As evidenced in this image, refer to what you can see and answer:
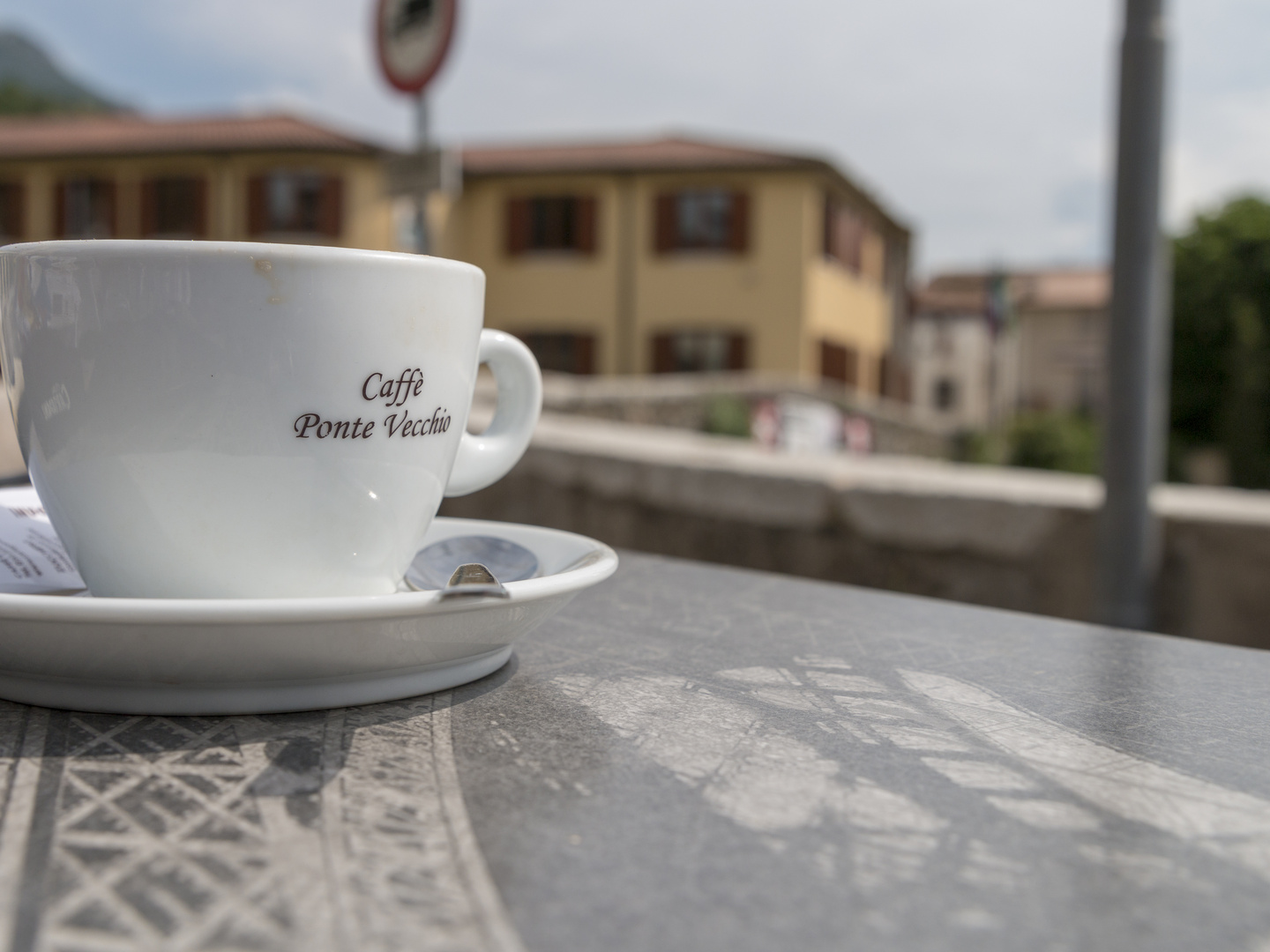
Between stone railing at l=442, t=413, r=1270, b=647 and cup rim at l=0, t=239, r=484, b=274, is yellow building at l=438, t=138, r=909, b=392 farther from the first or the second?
cup rim at l=0, t=239, r=484, b=274

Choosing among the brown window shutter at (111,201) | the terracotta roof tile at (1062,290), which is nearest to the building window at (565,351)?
the brown window shutter at (111,201)

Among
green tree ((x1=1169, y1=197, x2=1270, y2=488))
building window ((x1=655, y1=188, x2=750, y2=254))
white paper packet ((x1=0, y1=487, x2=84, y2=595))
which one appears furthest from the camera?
green tree ((x1=1169, y1=197, x2=1270, y2=488))

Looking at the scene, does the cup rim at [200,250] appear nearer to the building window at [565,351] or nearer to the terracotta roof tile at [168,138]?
the terracotta roof tile at [168,138]

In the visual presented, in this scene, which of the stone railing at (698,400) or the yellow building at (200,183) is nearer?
the stone railing at (698,400)

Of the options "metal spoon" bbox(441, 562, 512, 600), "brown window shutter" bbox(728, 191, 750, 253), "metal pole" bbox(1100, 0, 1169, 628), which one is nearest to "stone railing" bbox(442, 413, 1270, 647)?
"metal pole" bbox(1100, 0, 1169, 628)

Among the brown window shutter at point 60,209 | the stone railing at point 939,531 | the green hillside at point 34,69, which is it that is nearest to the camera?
the stone railing at point 939,531

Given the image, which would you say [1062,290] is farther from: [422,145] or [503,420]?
[503,420]

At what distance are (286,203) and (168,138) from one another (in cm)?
246

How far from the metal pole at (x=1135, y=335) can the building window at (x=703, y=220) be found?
15559 millimetres

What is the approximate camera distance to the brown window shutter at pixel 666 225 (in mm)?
17906

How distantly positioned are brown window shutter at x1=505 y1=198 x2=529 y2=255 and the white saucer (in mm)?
18241

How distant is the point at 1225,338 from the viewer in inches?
975

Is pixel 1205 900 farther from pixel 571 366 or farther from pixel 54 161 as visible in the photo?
pixel 54 161

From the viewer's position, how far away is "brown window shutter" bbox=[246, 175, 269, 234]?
58.1 ft
